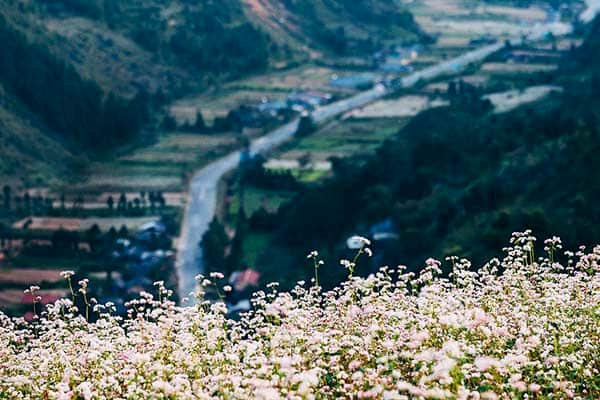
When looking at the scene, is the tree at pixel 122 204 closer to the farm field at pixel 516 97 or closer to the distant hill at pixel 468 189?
the distant hill at pixel 468 189

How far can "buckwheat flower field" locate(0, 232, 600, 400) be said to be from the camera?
7.76 m

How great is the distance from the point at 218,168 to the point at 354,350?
174 ft

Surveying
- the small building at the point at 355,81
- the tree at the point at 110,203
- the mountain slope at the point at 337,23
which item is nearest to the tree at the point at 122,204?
the tree at the point at 110,203

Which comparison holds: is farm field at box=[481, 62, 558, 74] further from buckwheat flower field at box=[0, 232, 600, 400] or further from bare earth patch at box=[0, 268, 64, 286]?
buckwheat flower field at box=[0, 232, 600, 400]

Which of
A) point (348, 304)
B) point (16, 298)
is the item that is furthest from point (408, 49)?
point (348, 304)

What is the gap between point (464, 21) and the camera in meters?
115

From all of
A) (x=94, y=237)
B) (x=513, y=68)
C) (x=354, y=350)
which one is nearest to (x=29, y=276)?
(x=94, y=237)

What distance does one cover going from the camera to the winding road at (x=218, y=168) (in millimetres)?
43938

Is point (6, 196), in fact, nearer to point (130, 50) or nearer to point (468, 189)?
point (468, 189)

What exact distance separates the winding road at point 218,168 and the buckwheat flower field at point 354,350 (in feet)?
51.2

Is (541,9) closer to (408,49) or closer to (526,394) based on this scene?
(408,49)

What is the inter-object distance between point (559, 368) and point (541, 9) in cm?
11862

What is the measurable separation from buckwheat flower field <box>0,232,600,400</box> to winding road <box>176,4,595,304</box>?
51.2 ft

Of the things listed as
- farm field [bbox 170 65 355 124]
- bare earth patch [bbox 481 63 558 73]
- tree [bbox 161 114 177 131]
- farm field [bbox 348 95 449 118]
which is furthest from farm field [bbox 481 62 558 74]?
tree [bbox 161 114 177 131]
